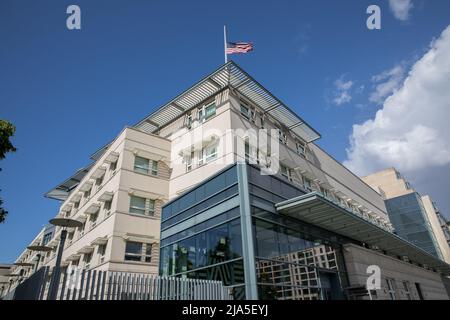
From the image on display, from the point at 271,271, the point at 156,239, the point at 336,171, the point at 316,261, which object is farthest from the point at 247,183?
the point at 336,171

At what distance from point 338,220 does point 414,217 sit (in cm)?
3821

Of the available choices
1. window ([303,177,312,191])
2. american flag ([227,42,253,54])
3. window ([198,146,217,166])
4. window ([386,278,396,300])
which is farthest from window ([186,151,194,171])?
window ([386,278,396,300])

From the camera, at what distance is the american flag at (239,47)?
2369 centimetres

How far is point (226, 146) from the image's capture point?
69.5 feet

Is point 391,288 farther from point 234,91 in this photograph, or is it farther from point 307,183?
point 234,91

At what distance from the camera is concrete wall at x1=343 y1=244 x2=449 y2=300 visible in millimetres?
18000

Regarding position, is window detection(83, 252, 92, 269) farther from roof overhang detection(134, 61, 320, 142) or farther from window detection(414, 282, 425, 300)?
window detection(414, 282, 425, 300)

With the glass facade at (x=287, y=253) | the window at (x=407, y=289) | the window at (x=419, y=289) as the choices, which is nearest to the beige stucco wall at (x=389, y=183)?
the window at (x=419, y=289)

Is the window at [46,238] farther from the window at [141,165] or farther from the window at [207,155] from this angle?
the window at [207,155]

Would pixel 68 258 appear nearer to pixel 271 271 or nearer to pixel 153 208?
pixel 153 208

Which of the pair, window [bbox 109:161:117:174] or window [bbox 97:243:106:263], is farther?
window [bbox 109:161:117:174]

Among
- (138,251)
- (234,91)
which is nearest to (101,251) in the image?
(138,251)

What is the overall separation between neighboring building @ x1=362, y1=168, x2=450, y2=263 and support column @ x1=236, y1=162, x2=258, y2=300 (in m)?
42.3
